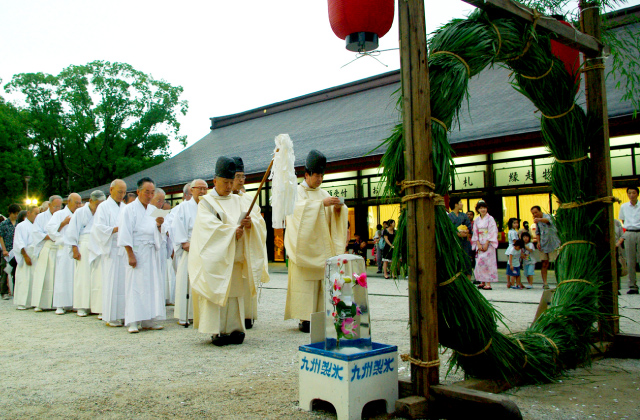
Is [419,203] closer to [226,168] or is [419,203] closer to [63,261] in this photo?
[226,168]

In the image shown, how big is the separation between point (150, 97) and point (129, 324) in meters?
27.4

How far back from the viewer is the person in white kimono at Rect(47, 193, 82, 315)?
8.62 metres

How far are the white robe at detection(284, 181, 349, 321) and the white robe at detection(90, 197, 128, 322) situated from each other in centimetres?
236

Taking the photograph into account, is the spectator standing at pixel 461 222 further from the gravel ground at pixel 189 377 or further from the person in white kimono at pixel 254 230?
the person in white kimono at pixel 254 230

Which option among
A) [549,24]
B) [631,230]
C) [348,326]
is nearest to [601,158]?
[549,24]

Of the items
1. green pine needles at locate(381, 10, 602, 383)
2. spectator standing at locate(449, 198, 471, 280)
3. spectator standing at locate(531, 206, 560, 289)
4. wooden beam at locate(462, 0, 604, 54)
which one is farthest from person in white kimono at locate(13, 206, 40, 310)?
spectator standing at locate(531, 206, 560, 289)

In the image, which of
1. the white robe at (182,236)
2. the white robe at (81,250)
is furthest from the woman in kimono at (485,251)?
the white robe at (81,250)

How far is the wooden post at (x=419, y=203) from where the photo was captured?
307 cm

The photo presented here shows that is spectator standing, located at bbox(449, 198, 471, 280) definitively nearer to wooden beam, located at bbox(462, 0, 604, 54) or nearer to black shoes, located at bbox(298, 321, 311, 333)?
black shoes, located at bbox(298, 321, 311, 333)

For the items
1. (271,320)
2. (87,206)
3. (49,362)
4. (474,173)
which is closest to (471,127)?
(474,173)

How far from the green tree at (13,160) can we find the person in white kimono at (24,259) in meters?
21.7

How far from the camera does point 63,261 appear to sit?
8797 mm

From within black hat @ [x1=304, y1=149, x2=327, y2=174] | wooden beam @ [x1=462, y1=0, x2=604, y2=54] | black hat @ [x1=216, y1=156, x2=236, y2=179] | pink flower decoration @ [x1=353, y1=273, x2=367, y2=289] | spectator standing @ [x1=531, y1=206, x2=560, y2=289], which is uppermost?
wooden beam @ [x1=462, y1=0, x2=604, y2=54]

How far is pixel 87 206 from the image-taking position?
8.27 meters
